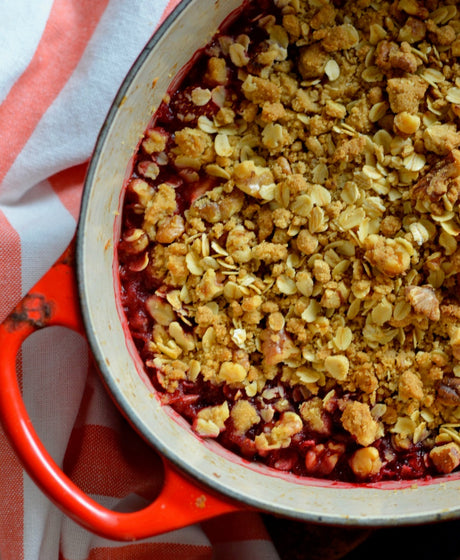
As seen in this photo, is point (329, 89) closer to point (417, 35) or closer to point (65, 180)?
point (417, 35)

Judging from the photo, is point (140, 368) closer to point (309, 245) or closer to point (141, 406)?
point (141, 406)

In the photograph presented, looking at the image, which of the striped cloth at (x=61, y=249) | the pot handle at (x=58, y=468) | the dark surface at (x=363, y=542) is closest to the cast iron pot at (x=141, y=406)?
the pot handle at (x=58, y=468)

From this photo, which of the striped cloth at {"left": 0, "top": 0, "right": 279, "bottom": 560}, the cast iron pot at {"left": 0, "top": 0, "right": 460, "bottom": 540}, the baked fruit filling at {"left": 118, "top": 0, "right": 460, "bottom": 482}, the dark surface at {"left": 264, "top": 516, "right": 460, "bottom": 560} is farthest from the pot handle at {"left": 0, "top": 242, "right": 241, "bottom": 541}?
the dark surface at {"left": 264, "top": 516, "right": 460, "bottom": 560}

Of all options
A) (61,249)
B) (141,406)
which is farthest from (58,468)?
(61,249)

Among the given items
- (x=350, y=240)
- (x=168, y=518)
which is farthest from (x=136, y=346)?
(x=350, y=240)

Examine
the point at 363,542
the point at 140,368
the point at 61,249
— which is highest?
the point at 61,249
